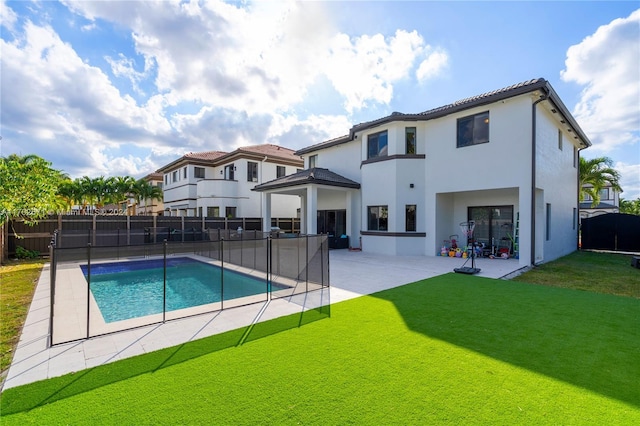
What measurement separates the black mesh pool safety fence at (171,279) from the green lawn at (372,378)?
6.02ft

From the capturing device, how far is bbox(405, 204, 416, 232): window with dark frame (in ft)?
48.4

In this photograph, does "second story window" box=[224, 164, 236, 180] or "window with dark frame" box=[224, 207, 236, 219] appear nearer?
"window with dark frame" box=[224, 207, 236, 219]

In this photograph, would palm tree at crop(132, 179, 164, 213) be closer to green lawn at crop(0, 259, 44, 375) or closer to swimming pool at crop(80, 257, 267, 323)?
green lawn at crop(0, 259, 44, 375)

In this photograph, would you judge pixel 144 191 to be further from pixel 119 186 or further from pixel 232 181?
pixel 232 181

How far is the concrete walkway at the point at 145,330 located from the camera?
387 centimetres

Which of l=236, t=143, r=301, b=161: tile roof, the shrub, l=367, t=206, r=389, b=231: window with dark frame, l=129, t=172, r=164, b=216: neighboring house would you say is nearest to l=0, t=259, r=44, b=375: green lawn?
the shrub

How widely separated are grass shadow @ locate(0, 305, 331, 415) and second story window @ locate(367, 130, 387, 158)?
12.0m

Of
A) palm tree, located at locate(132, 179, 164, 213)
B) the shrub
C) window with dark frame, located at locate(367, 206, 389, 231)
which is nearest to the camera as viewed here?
the shrub

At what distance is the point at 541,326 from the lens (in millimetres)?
5266

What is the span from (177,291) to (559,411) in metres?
7.88

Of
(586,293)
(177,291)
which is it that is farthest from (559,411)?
(177,291)

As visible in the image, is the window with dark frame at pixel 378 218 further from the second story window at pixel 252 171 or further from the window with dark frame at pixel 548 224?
the second story window at pixel 252 171

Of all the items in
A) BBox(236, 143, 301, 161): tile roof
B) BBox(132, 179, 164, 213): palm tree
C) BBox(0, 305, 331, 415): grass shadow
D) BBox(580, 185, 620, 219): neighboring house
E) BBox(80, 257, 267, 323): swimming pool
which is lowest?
BBox(80, 257, 267, 323): swimming pool

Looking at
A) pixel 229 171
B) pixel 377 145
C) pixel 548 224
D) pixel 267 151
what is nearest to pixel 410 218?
→ pixel 377 145
